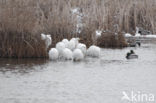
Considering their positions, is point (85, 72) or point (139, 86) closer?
point (139, 86)

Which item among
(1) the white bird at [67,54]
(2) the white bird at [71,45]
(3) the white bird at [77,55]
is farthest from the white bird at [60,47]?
(2) the white bird at [71,45]

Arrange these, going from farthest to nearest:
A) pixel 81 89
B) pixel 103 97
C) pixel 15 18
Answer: pixel 15 18
pixel 81 89
pixel 103 97

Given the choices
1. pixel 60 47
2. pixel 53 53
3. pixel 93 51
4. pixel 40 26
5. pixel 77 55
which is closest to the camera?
pixel 53 53

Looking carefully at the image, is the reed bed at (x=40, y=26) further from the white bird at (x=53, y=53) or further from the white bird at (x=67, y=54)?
the white bird at (x=67, y=54)

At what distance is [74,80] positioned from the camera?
18453mm

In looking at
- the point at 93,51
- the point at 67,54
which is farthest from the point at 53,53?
the point at 93,51

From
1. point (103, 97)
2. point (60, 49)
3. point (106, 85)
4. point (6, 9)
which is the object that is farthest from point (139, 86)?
point (6, 9)

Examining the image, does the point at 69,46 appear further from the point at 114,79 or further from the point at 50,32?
the point at 114,79

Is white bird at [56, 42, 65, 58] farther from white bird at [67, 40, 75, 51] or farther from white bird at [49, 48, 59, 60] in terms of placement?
white bird at [67, 40, 75, 51]

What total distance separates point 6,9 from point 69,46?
3.76 meters

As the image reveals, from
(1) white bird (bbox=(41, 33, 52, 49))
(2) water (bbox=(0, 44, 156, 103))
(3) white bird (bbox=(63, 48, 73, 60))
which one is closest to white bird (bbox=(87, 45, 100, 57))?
(2) water (bbox=(0, 44, 156, 103))

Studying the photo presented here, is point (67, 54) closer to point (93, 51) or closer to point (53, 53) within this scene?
point (53, 53)

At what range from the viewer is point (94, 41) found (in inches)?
1086

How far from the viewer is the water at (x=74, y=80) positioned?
15453mm
